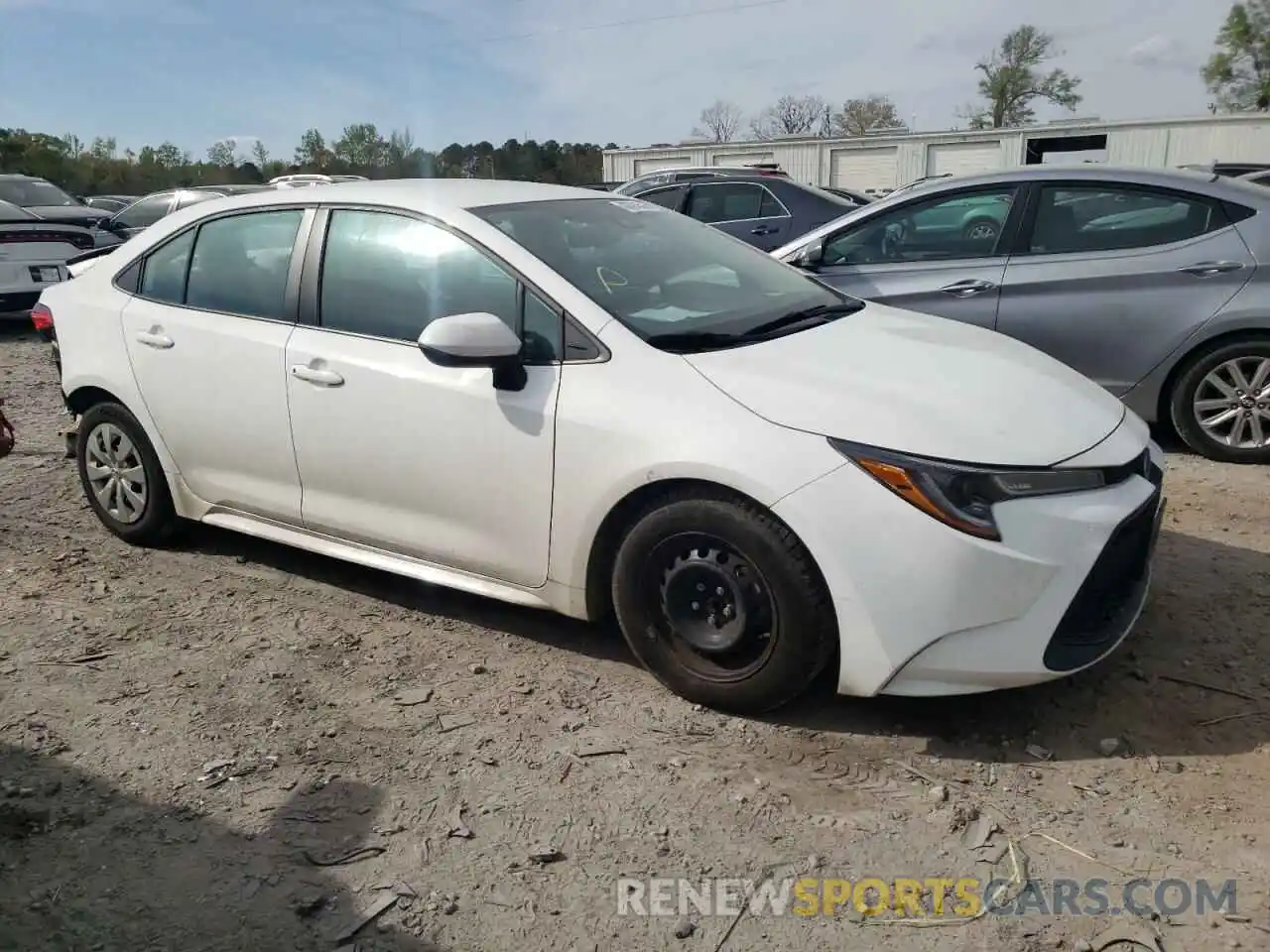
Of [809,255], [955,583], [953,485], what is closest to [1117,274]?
[809,255]

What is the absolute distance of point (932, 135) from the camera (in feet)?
129

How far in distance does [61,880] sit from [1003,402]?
2.84 meters

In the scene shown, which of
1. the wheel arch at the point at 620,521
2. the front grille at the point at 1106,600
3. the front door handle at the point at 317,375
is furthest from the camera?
the front door handle at the point at 317,375

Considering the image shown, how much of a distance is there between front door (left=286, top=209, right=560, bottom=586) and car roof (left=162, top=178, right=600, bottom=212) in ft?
0.31

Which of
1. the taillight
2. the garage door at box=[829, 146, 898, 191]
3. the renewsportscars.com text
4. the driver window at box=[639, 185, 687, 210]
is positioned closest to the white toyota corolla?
the taillight

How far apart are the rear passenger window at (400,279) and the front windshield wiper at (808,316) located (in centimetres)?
82

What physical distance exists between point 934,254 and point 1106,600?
12.3ft

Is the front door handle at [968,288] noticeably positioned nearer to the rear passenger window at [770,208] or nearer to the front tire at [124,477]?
the front tire at [124,477]

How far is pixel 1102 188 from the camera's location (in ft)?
19.2

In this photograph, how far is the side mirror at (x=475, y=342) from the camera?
3227mm

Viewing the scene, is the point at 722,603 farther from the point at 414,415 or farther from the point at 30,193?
the point at 30,193

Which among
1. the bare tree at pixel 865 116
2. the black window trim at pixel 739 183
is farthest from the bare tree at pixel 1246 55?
the black window trim at pixel 739 183

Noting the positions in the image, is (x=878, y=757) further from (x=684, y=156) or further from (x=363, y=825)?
(x=684, y=156)

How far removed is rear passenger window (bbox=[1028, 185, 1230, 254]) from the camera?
18.6ft
